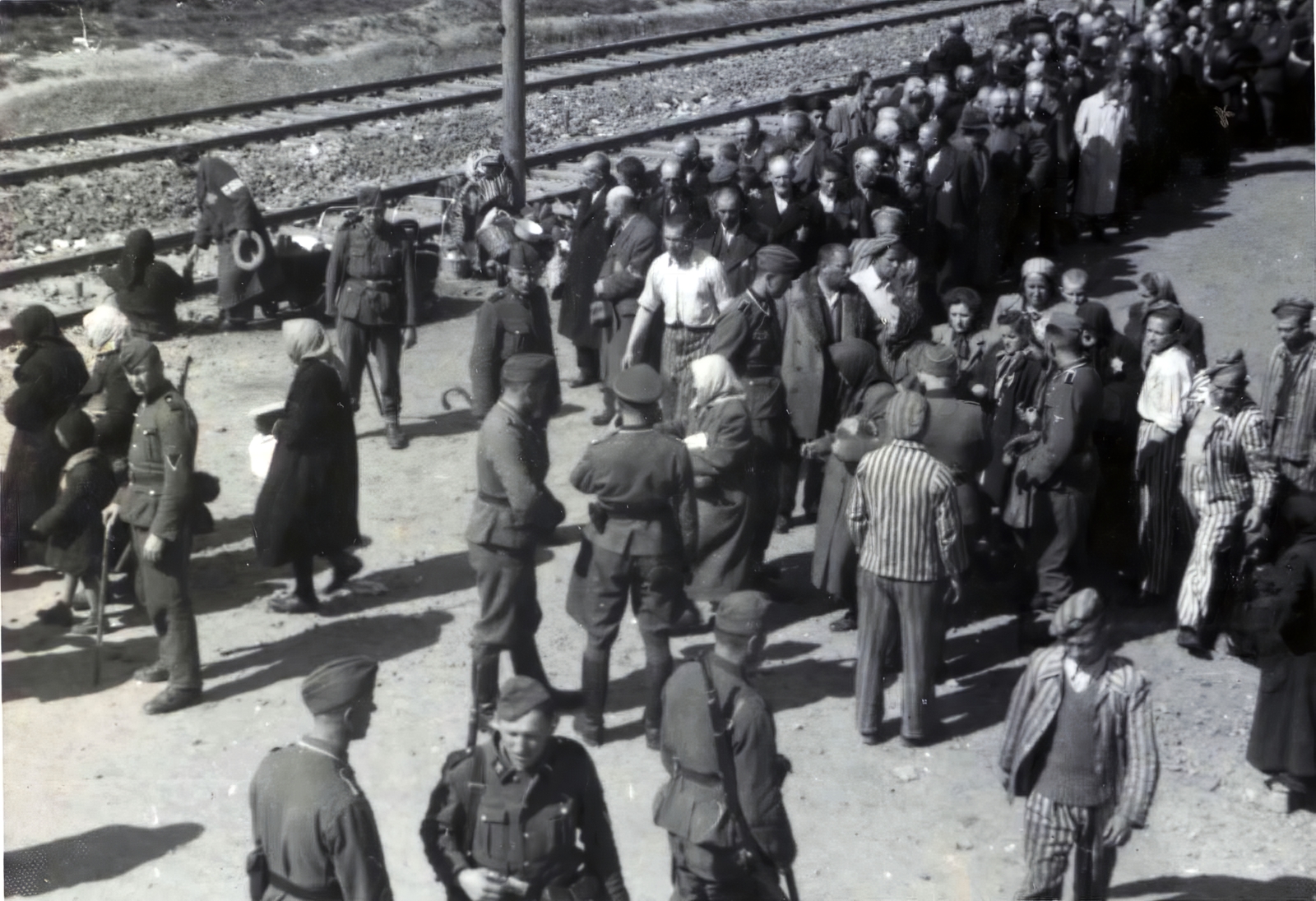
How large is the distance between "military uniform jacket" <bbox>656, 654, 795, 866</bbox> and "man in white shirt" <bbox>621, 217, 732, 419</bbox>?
4.54 m

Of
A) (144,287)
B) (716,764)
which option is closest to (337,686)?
(716,764)

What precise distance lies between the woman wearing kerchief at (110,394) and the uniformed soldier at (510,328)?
7.52 feet

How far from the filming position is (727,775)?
582 cm

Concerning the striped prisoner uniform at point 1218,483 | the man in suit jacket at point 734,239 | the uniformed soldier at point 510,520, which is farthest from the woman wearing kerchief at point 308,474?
the striped prisoner uniform at point 1218,483

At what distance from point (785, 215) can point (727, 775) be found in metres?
7.31

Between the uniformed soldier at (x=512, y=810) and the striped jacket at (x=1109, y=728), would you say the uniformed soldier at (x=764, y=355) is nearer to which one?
the striped jacket at (x=1109, y=728)

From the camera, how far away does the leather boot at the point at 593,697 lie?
7.92 metres

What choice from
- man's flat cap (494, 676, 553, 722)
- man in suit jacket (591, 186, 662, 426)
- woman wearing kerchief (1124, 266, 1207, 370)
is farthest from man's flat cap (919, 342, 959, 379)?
man's flat cap (494, 676, 553, 722)

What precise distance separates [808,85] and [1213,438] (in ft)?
45.1

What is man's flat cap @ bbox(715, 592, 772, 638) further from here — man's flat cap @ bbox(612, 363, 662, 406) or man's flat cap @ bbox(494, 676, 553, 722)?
man's flat cap @ bbox(612, 363, 662, 406)

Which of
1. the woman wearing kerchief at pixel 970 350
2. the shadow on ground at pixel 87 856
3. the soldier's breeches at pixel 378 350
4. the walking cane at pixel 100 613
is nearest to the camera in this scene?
the shadow on ground at pixel 87 856

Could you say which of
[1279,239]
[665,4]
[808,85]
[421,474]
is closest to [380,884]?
[421,474]

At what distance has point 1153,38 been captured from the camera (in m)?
18.3

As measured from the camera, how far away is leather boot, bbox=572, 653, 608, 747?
7918 mm
